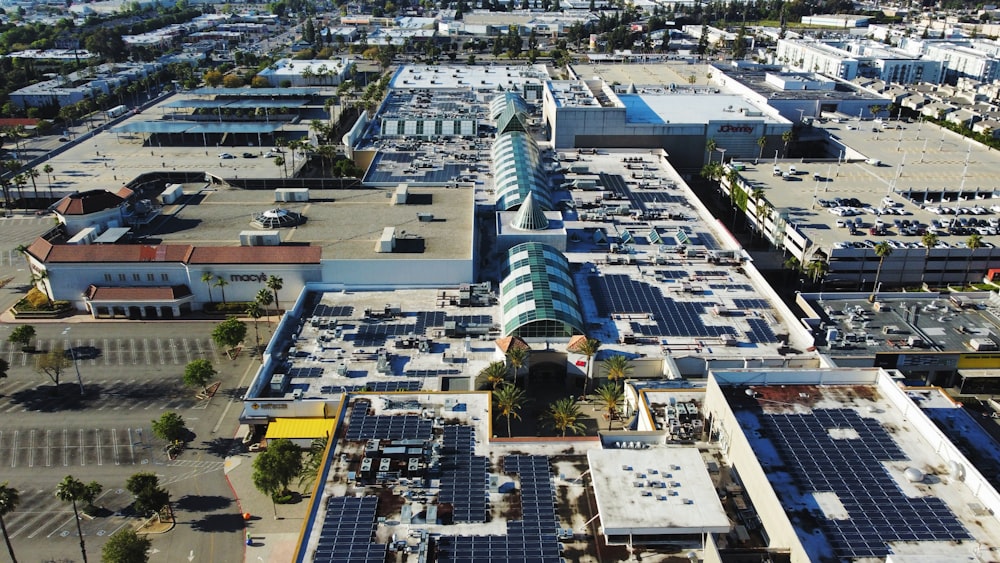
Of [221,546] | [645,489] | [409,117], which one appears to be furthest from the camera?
[409,117]

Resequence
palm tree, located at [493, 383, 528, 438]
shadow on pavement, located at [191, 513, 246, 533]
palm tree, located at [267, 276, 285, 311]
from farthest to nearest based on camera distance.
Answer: palm tree, located at [267, 276, 285, 311], palm tree, located at [493, 383, 528, 438], shadow on pavement, located at [191, 513, 246, 533]

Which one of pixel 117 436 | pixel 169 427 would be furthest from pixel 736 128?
pixel 117 436

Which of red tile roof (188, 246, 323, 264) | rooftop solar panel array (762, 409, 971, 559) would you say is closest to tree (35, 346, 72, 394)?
red tile roof (188, 246, 323, 264)

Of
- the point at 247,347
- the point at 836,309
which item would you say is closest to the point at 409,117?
the point at 247,347

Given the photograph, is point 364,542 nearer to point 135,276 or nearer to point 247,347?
point 247,347

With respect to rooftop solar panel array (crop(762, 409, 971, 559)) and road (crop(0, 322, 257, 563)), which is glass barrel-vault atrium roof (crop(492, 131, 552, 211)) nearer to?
road (crop(0, 322, 257, 563))

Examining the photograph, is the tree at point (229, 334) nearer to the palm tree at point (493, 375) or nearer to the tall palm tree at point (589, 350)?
the palm tree at point (493, 375)
